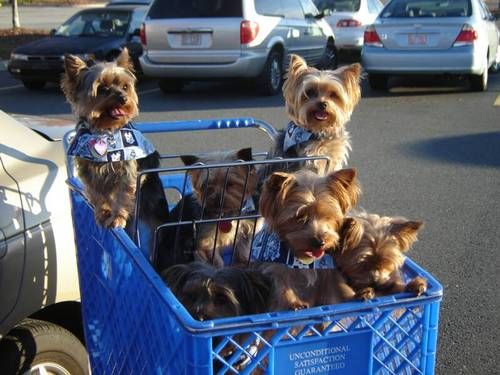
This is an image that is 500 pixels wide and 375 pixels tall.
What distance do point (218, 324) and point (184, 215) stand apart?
182cm

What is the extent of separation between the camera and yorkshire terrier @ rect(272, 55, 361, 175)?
4082 millimetres

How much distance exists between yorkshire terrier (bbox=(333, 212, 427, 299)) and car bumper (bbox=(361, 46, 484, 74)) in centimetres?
1112

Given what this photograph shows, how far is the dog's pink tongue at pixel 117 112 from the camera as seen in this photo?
3569mm

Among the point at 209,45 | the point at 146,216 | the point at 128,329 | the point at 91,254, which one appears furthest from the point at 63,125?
the point at 209,45

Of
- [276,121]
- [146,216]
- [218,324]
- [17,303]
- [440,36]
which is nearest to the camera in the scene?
[218,324]

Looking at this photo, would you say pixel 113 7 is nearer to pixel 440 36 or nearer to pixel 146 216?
pixel 440 36

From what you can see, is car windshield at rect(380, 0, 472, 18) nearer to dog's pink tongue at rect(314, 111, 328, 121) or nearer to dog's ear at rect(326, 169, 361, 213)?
dog's pink tongue at rect(314, 111, 328, 121)

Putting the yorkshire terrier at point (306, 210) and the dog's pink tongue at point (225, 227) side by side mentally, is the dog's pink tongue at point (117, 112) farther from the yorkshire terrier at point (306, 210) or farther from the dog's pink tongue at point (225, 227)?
the yorkshire terrier at point (306, 210)

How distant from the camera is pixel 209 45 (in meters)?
12.8

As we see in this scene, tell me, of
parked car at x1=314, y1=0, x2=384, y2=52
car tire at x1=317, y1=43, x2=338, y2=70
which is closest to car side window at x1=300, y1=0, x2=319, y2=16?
car tire at x1=317, y1=43, x2=338, y2=70

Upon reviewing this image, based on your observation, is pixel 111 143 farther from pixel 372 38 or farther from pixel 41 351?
pixel 372 38

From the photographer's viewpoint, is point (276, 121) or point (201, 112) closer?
point (276, 121)

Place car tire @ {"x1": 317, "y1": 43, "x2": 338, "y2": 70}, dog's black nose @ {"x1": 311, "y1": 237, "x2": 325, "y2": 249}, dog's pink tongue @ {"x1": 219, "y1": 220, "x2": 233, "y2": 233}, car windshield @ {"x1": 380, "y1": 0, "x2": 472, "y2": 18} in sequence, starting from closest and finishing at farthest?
dog's black nose @ {"x1": 311, "y1": 237, "x2": 325, "y2": 249}, dog's pink tongue @ {"x1": 219, "y1": 220, "x2": 233, "y2": 233}, car windshield @ {"x1": 380, "y1": 0, "x2": 472, "y2": 18}, car tire @ {"x1": 317, "y1": 43, "x2": 338, "y2": 70}

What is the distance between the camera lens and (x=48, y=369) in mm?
3127
